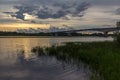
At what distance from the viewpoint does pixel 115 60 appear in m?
27.7

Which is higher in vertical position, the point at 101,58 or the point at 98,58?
the point at 101,58

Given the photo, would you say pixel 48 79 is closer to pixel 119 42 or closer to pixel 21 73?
pixel 21 73

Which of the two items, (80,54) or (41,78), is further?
(80,54)

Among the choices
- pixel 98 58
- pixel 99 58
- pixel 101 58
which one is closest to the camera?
pixel 101 58

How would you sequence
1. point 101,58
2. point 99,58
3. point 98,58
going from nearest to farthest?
point 101,58, point 99,58, point 98,58

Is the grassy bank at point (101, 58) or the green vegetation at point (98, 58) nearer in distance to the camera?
the grassy bank at point (101, 58)

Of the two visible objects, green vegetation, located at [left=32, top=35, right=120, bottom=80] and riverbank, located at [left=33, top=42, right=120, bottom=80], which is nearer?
riverbank, located at [left=33, top=42, right=120, bottom=80]

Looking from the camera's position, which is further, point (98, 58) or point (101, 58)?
point (98, 58)

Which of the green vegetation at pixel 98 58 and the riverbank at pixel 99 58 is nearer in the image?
the riverbank at pixel 99 58

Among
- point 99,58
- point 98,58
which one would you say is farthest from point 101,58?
point 98,58

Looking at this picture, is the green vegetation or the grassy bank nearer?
the grassy bank

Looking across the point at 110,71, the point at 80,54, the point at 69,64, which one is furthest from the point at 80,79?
the point at 80,54

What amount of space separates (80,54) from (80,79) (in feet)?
43.5

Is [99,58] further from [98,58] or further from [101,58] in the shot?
[101,58]
